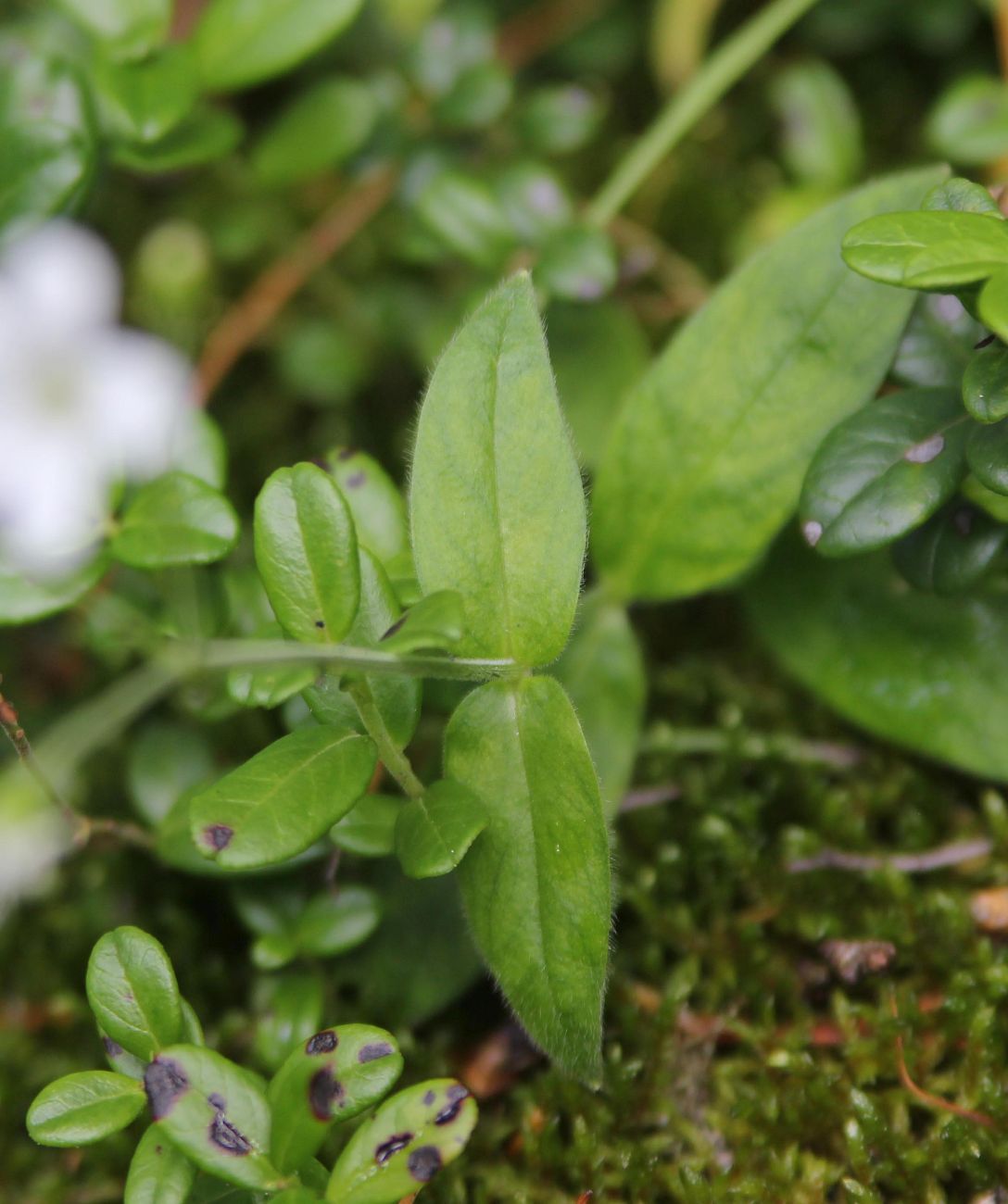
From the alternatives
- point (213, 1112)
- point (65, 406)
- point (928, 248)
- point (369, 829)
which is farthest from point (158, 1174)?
point (928, 248)

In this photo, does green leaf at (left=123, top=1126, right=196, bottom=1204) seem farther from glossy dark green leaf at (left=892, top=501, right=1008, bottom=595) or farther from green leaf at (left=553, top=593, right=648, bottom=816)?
glossy dark green leaf at (left=892, top=501, right=1008, bottom=595)

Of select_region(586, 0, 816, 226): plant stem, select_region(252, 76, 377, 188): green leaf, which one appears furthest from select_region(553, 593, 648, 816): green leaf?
select_region(252, 76, 377, 188): green leaf

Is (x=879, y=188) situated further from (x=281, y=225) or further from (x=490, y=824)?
(x=281, y=225)

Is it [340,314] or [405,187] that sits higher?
[405,187]

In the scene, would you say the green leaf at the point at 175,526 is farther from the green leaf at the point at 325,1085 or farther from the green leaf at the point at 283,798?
the green leaf at the point at 325,1085

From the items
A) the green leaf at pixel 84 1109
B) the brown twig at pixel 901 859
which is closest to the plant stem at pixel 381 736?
the green leaf at pixel 84 1109

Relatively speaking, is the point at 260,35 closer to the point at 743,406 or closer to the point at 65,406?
the point at 65,406

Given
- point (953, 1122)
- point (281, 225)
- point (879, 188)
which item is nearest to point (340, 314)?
point (281, 225)
